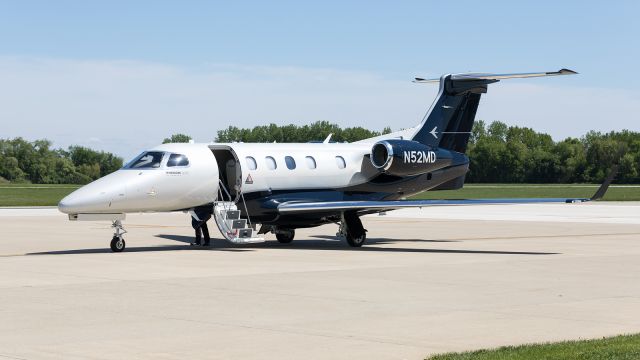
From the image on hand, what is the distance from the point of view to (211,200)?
26469 millimetres

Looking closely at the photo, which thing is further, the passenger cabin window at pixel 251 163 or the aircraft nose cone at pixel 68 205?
the passenger cabin window at pixel 251 163

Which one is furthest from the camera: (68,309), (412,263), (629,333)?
(412,263)

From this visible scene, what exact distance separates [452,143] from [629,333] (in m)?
19.8

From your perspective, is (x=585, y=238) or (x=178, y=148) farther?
(x=585, y=238)

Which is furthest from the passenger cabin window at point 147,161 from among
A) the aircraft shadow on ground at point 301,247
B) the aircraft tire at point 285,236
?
the aircraft tire at point 285,236

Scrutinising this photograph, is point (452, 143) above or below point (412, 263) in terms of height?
above

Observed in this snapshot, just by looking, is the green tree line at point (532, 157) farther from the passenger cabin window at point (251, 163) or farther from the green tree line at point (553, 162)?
the passenger cabin window at point (251, 163)

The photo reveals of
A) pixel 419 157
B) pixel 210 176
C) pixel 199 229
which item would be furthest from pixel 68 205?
pixel 419 157

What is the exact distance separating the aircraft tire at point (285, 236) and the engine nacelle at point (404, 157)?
9.87ft

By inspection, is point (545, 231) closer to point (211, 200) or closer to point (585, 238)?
point (585, 238)

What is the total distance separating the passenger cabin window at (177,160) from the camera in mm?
25781

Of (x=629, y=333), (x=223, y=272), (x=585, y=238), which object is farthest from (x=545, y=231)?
(x=629, y=333)

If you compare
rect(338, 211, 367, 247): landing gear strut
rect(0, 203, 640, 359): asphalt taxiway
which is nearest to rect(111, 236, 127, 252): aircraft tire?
rect(0, 203, 640, 359): asphalt taxiway

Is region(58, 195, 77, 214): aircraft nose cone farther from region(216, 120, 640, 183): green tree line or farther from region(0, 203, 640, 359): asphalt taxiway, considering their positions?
region(216, 120, 640, 183): green tree line
